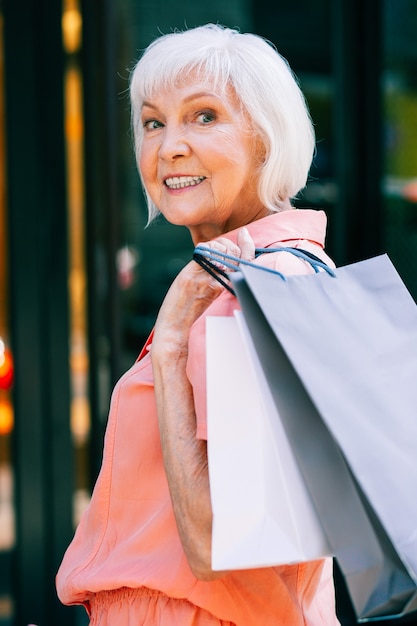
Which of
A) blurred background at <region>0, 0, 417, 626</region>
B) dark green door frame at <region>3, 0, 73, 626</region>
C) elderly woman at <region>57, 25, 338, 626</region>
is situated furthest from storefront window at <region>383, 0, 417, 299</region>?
elderly woman at <region>57, 25, 338, 626</region>

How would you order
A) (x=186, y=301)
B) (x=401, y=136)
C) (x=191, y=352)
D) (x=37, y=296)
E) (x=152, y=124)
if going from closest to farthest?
(x=191, y=352), (x=186, y=301), (x=152, y=124), (x=37, y=296), (x=401, y=136)

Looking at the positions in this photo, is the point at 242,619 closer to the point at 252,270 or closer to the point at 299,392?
the point at 299,392

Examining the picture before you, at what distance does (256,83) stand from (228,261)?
1.09ft

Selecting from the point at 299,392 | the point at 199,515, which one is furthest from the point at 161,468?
the point at 299,392

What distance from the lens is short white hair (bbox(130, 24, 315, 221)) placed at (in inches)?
60.1

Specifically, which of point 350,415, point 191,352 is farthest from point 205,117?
point 350,415

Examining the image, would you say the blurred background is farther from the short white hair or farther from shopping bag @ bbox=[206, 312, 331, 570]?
shopping bag @ bbox=[206, 312, 331, 570]

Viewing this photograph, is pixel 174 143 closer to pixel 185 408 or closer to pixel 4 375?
pixel 185 408

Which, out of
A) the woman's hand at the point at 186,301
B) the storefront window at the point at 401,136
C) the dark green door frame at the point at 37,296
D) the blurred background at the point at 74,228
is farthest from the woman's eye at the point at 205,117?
the storefront window at the point at 401,136

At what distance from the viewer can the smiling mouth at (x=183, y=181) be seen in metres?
1.57

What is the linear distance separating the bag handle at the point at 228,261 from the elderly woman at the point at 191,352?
0.05 ft

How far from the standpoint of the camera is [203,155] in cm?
154

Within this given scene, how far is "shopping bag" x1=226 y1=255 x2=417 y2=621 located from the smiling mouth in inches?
14.1

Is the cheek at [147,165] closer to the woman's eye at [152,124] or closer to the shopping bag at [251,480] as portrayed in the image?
the woman's eye at [152,124]
